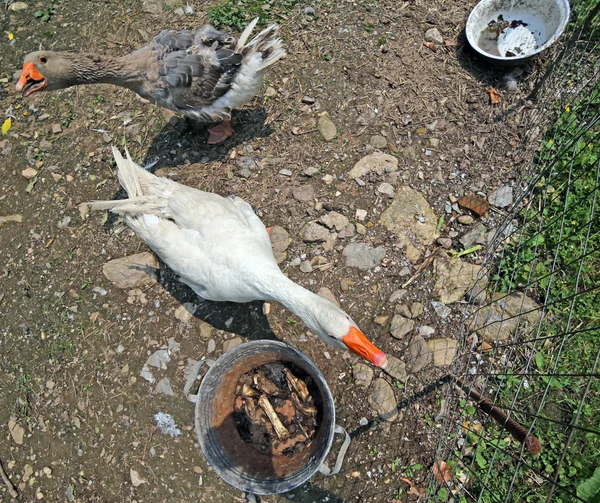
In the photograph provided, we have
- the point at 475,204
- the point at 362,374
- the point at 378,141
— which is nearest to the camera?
the point at 362,374

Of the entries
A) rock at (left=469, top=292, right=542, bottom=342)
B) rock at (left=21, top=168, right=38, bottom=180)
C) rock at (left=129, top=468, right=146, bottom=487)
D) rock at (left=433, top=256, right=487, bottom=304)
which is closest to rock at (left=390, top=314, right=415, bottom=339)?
rock at (left=433, top=256, right=487, bottom=304)

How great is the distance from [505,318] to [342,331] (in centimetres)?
170

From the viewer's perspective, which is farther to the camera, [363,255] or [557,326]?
[363,255]

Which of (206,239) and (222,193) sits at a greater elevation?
(206,239)

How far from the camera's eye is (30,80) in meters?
3.33

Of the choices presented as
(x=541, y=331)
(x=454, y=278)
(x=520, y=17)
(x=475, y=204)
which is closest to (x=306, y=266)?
(x=454, y=278)

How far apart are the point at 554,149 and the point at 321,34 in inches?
103

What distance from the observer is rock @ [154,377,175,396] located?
139 inches

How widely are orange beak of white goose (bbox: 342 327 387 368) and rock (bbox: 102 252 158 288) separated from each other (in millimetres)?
2245

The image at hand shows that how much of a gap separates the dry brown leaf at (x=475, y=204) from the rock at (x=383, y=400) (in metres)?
1.68

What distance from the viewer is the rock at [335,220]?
12.3ft

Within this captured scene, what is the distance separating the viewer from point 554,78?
3857 millimetres

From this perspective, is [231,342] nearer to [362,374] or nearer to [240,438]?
[240,438]

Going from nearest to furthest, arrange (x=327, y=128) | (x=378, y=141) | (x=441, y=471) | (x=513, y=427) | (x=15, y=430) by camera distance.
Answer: (x=513, y=427) < (x=441, y=471) < (x=15, y=430) < (x=378, y=141) < (x=327, y=128)
